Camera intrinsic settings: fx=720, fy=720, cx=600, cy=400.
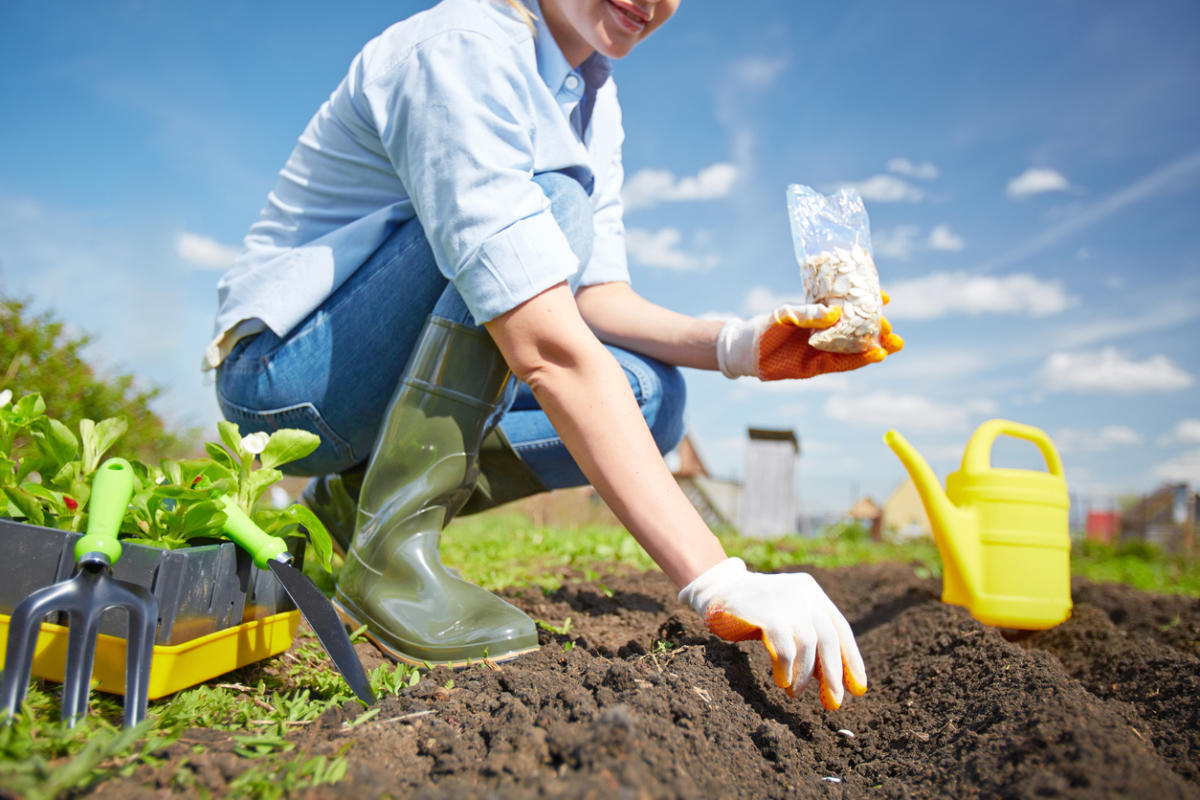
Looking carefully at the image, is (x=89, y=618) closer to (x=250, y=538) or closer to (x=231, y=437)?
(x=250, y=538)

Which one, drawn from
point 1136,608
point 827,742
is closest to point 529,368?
point 827,742

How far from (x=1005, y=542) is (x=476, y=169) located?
5.72ft

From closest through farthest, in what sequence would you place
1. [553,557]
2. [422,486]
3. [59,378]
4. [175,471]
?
[175,471] < [422,486] < [553,557] < [59,378]

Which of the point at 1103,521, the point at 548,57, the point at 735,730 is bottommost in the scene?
the point at 1103,521

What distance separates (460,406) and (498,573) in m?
1.09

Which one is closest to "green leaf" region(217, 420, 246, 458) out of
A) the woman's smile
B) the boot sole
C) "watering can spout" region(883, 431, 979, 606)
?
the boot sole

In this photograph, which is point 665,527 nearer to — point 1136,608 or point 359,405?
point 359,405

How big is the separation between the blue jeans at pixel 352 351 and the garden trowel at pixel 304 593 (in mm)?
477

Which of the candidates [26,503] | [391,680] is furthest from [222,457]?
[391,680]

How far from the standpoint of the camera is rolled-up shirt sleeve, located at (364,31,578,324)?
1285mm

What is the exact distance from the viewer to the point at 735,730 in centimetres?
111

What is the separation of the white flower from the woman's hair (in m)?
1.02

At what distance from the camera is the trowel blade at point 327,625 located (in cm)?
113

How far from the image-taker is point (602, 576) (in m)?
2.36
